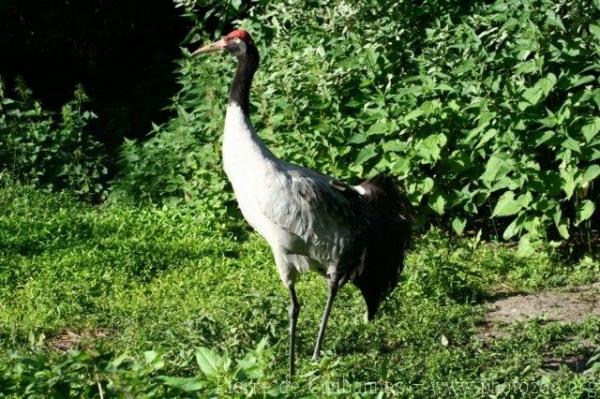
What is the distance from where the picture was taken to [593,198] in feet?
24.5

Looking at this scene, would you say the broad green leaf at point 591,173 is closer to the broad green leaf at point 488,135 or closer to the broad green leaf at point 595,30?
the broad green leaf at point 488,135

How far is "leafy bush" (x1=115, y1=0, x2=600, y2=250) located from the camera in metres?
7.16

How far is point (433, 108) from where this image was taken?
755 cm

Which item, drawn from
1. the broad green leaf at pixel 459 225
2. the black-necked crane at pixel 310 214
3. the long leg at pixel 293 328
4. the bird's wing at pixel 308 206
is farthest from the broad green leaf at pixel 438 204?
the long leg at pixel 293 328

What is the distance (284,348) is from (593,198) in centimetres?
258

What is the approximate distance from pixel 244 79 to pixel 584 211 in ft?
8.54

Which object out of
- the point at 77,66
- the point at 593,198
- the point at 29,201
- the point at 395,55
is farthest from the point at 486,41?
the point at 77,66

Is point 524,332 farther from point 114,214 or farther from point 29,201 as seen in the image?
point 29,201

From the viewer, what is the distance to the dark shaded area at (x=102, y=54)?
439 inches

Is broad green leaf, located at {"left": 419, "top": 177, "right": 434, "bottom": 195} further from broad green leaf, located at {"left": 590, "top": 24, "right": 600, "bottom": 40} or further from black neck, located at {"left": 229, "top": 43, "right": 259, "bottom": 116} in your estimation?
black neck, located at {"left": 229, "top": 43, "right": 259, "bottom": 116}

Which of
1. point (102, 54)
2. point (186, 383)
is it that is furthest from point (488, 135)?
point (102, 54)

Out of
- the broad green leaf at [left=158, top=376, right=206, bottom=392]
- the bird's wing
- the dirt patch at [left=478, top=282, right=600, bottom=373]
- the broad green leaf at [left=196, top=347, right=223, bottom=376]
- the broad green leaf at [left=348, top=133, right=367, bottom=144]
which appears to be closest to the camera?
the broad green leaf at [left=158, top=376, right=206, bottom=392]

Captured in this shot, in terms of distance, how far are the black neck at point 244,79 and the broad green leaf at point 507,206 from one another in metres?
2.18

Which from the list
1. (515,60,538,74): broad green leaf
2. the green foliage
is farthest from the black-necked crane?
the green foliage
